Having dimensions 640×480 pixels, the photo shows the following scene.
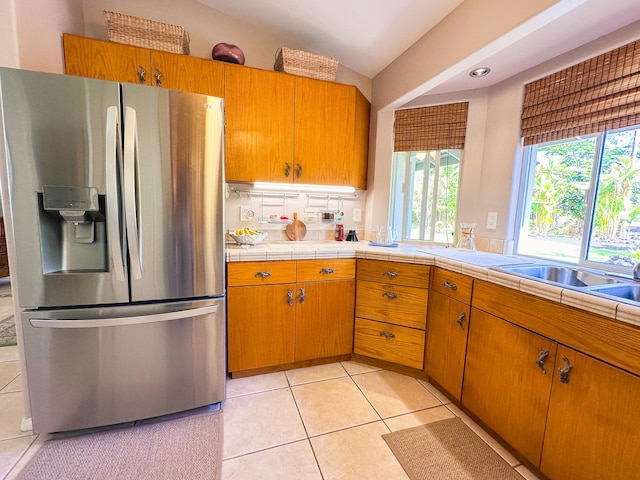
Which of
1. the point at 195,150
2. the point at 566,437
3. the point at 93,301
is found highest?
the point at 195,150

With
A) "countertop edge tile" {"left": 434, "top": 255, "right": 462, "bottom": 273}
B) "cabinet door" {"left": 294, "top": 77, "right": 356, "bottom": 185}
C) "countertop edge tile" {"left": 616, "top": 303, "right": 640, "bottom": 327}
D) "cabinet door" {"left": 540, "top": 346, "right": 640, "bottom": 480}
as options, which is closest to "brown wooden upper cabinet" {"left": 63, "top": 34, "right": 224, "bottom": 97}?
"cabinet door" {"left": 294, "top": 77, "right": 356, "bottom": 185}

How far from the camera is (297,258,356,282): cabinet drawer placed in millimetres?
1874

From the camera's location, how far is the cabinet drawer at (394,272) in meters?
1.82

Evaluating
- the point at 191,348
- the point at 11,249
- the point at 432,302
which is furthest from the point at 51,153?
the point at 432,302

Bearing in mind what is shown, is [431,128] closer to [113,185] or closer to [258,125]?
[258,125]

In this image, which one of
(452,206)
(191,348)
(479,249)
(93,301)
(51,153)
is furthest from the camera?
(452,206)

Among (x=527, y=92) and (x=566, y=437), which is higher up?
(x=527, y=92)

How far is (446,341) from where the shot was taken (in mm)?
1682

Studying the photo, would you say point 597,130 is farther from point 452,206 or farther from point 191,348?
point 191,348

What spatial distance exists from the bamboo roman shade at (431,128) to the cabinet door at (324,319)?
54.2 inches

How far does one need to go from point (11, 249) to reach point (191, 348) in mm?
931

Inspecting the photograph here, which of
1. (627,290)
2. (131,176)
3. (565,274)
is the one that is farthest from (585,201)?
(131,176)

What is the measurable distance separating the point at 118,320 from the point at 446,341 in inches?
72.1

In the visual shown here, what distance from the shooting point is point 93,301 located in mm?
1273
